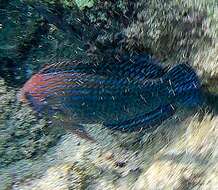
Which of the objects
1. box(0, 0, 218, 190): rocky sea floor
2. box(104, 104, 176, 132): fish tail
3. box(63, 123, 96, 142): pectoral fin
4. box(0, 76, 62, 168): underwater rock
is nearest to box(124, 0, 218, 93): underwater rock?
box(0, 0, 218, 190): rocky sea floor

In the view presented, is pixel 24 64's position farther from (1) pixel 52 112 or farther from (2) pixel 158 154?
(2) pixel 158 154

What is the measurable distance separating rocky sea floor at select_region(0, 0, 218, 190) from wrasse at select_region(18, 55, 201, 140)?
0.27 feet

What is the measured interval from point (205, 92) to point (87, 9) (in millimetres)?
1047

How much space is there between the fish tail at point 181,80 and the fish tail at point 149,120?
116 mm

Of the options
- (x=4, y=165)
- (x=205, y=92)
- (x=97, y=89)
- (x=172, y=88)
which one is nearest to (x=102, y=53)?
(x=97, y=89)

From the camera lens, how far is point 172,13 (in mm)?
2443

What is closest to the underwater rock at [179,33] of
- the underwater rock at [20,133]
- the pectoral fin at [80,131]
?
the pectoral fin at [80,131]

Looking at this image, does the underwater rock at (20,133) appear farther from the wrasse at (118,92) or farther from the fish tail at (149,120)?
the fish tail at (149,120)

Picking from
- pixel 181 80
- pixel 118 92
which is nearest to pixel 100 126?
pixel 118 92

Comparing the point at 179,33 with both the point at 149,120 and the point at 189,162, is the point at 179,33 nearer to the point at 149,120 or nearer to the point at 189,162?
the point at 149,120

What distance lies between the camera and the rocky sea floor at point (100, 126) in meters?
2.08

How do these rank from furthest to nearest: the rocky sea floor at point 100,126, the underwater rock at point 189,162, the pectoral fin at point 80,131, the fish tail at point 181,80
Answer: the pectoral fin at point 80,131 < the fish tail at point 181,80 < the rocky sea floor at point 100,126 < the underwater rock at point 189,162

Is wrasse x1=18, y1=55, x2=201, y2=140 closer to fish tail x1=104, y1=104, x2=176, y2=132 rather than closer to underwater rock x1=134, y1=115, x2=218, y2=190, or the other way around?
fish tail x1=104, y1=104, x2=176, y2=132

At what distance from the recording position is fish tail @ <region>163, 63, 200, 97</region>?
239 centimetres
